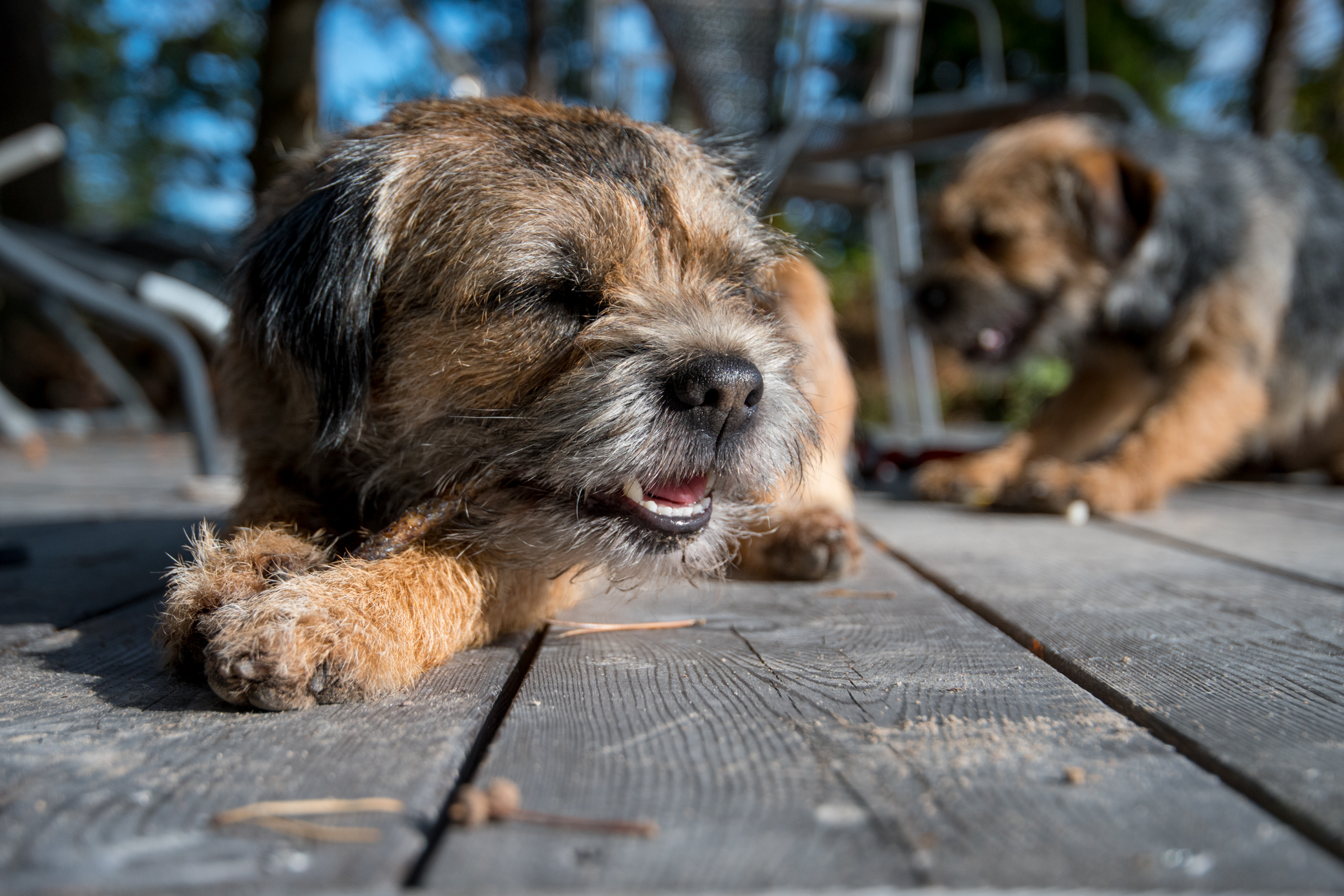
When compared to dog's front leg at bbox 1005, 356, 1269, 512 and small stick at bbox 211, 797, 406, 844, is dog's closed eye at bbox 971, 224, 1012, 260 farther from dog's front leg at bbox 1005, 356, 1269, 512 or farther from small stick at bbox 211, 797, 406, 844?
small stick at bbox 211, 797, 406, 844

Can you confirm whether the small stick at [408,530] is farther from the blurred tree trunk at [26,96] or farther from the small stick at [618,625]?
the blurred tree trunk at [26,96]

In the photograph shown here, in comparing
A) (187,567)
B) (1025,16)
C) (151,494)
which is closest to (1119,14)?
(1025,16)

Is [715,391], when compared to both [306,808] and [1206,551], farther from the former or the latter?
[1206,551]

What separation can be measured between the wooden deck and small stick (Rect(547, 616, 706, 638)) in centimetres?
4

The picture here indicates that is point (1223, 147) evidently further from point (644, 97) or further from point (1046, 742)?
point (644, 97)

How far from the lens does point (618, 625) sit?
194 cm

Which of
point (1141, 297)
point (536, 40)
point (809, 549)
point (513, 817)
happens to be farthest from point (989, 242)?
point (536, 40)

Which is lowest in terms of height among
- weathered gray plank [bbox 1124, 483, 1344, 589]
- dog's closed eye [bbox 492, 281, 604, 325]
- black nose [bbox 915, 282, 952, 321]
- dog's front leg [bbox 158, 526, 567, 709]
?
weathered gray plank [bbox 1124, 483, 1344, 589]

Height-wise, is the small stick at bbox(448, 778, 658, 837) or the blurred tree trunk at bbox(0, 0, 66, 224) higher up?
the blurred tree trunk at bbox(0, 0, 66, 224)

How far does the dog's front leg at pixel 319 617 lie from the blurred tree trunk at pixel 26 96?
35.6 ft

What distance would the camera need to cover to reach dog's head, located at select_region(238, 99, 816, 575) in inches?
72.9

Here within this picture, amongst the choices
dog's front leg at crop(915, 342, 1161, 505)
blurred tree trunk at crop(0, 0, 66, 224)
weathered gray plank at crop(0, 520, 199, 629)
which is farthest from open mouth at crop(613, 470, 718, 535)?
blurred tree trunk at crop(0, 0, 66, 224)

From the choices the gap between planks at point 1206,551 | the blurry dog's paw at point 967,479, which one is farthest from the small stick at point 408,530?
the blurry dog's paw at point 967,479

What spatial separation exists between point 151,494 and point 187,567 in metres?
2.98
